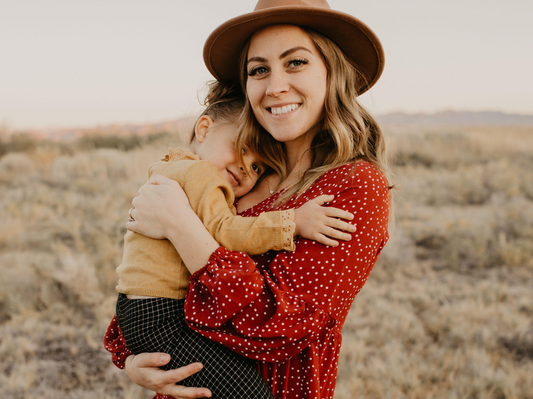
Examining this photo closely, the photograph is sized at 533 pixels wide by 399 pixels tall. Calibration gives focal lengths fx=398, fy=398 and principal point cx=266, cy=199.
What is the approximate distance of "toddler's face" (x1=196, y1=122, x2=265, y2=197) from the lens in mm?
2182

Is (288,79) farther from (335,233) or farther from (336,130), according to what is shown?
(335,233)

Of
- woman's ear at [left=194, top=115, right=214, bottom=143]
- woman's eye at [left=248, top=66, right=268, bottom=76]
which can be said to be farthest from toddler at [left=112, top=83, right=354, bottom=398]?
woman's eye at [left=248, top=66, right=268, bottom=76]

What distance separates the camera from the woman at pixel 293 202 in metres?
1.51

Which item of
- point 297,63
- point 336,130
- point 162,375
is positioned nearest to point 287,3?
point 297,63

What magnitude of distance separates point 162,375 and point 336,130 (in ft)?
4.34

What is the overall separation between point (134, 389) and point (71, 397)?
57 cm

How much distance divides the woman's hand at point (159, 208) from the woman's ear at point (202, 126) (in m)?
0.54

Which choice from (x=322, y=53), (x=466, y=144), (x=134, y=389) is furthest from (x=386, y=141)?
(x=466, y=144)

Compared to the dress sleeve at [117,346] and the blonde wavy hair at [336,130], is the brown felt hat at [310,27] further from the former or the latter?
the dress sleeve at [117,346]

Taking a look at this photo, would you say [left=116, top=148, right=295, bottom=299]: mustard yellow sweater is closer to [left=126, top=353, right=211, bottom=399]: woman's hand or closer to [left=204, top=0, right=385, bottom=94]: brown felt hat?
[left=126, top=353, right=211, bottom=399]: woman's hand

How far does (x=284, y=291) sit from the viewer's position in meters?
1.52

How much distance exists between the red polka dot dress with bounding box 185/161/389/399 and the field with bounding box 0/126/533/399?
20.6 inches

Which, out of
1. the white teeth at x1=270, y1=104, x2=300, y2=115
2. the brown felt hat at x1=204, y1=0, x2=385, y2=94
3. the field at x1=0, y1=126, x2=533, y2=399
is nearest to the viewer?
the brown felt hat at x1=204, y1=0, x2=385, y2=94

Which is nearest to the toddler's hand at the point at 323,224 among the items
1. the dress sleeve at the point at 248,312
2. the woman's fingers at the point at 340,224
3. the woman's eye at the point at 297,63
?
the woman's fingers at the point at 340,224
